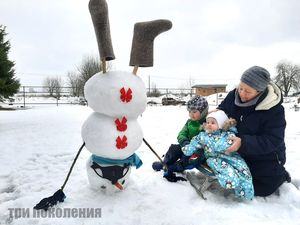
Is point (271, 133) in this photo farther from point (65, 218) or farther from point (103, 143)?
point (65, 218)

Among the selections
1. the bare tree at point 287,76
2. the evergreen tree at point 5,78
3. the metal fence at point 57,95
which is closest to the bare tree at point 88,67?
the metal fence at point 57,95

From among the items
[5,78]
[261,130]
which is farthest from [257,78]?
[5,78]

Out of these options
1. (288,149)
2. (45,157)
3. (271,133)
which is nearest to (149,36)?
(271,133)

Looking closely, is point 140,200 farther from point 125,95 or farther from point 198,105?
point 198,105

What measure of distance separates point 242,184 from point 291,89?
55868 mm

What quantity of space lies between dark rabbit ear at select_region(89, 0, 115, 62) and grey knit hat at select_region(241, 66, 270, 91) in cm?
128

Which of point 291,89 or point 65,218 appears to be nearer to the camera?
point 65,218

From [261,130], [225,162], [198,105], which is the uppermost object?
[198,105]

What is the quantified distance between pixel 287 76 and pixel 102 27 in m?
55.7

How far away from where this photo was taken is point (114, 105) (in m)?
2.74

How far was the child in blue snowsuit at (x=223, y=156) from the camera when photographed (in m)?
2.86

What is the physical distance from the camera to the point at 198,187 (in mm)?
3287

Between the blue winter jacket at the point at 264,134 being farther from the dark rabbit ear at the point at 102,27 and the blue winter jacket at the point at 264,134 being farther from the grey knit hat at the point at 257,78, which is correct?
the dark rabbit ear at the point at 102,27

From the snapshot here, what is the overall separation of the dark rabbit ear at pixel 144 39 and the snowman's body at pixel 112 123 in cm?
16
